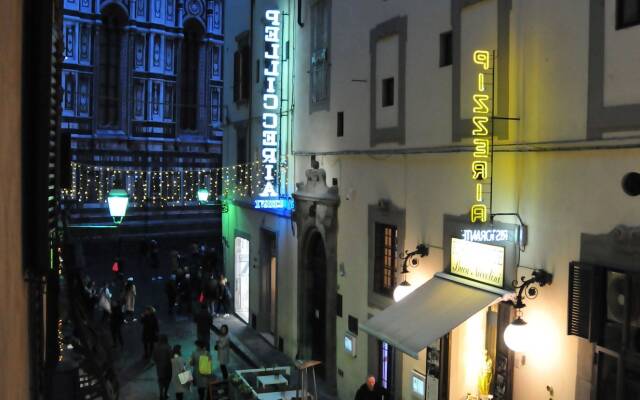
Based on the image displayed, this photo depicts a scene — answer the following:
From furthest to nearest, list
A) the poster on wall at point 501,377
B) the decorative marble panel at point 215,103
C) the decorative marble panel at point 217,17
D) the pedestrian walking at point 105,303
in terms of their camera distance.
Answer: the decorative marble panel at point 217,17, the decorative marble panel at point 215,103, the pedestrian walking at point 105,303, the poster on wall at point 501,377

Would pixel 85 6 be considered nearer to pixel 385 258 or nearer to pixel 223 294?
pixel 223 294

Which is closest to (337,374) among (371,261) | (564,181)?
(371,261)

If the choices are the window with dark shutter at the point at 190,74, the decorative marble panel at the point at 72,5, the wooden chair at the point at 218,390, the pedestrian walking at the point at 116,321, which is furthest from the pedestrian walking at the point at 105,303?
the decorative marble panel at the point at 72,5

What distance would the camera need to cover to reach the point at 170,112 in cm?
4125

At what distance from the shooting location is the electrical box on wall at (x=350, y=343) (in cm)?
1534

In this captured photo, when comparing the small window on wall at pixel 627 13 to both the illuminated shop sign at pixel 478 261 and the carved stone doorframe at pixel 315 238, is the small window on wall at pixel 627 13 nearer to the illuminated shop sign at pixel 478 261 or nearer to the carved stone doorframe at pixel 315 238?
the illuminated shop sign at pixel 478 261

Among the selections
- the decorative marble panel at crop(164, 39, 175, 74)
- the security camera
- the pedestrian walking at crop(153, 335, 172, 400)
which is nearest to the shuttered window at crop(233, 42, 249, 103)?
the pedestrian walking at crop(153, 335, 172, 400)

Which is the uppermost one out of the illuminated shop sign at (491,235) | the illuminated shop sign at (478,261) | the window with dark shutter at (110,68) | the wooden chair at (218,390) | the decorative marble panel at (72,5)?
the decorative marble panel at (72,5)

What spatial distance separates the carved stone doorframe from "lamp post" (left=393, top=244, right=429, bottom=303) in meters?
3.41

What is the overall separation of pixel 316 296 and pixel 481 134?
877 cm

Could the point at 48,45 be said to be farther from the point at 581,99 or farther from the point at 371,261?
the point at 371,261

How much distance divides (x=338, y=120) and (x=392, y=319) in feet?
Answer: 20.5

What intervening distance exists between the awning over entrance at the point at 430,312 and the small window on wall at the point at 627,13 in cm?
410

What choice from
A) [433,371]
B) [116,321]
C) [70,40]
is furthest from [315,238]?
[70,40]
